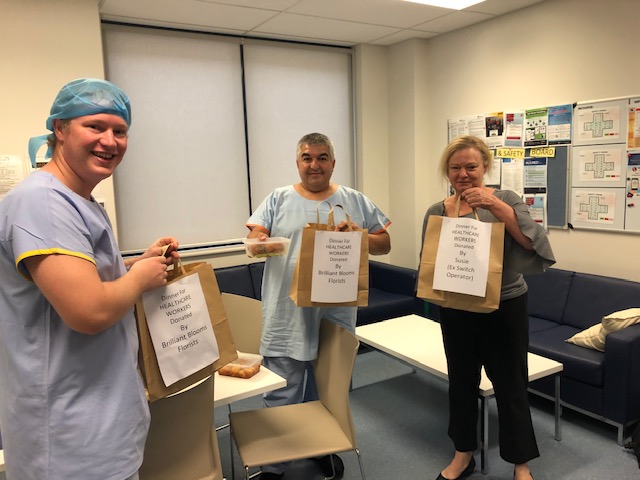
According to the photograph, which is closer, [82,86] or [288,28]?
[82,86]

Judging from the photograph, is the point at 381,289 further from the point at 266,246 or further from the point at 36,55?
the point at 36,55

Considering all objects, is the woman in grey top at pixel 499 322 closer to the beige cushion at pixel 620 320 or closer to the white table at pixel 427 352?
the white table at pixel 427 352

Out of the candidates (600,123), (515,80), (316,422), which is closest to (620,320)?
(600,123)

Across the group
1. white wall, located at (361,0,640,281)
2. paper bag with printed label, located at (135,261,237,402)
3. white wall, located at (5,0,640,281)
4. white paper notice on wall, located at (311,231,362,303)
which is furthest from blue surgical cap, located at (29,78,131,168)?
white wall, located at (361,0,640,281)

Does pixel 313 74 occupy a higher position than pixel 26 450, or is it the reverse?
pixel 313 74

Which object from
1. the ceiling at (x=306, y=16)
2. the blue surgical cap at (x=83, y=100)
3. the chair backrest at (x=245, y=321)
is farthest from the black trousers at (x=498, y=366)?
the ceiling at (x=306, y=16)

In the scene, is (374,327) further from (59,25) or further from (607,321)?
(59,25)

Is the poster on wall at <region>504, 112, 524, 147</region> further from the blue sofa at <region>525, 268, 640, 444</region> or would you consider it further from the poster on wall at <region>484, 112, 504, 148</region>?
the blue sofa at <region>525, 268, 640, 444</region>

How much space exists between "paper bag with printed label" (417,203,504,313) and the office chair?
415 mm

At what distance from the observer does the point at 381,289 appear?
4480mm

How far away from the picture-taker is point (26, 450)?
1066mm

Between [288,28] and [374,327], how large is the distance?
2.46 meters

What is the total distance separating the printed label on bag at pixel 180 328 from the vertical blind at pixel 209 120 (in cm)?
272

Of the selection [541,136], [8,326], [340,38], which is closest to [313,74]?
[340,38]
